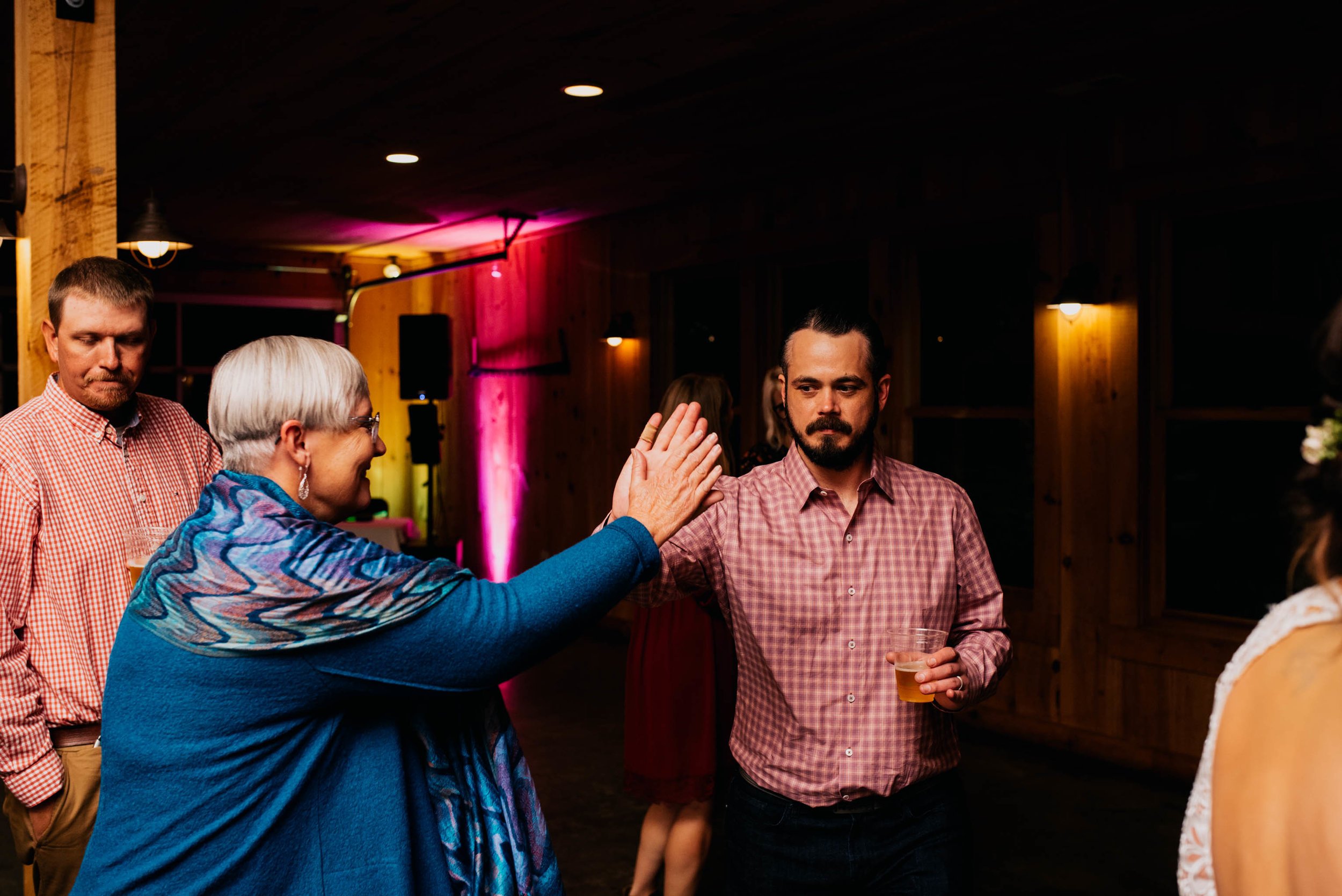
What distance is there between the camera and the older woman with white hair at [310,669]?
1347 mm

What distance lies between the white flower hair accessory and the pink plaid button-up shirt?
1151mm

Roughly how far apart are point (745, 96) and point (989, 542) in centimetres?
242

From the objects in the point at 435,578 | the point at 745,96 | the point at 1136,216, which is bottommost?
the point at 435,578

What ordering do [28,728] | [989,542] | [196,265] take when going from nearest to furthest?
1. [28,728]
2. [989,542]
3. [196,265]

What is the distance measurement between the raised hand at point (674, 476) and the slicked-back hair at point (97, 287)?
1.15m

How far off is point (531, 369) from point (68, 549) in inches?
261

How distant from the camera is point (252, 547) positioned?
4.45 feet

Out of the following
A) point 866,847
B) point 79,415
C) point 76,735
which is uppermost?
point 79,415

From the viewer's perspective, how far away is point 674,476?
1.55m

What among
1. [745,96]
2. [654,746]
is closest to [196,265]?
[745,96]

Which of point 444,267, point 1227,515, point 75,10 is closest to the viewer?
point 75,10

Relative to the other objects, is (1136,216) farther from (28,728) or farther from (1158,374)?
(28,728)

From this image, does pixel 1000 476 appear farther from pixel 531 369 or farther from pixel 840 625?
pixel 531 369

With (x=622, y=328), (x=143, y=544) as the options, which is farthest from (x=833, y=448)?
(x=622, y=328)
